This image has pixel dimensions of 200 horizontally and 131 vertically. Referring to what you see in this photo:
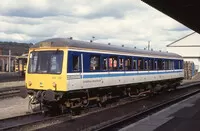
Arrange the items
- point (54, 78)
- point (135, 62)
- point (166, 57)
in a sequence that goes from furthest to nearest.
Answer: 1. point (166, 57)
2. point (135, 62)
3. point (54, 78)

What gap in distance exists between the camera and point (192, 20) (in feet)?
58.6

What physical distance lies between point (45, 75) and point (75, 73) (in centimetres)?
126

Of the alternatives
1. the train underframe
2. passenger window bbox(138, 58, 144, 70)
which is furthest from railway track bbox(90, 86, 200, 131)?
passenger window bbox(138, 58, 144, 70)

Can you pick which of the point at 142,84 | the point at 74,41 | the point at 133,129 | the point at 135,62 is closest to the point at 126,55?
the point at 135,62

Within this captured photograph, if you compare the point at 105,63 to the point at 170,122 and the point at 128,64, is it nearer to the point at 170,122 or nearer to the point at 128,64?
the point at 128,64

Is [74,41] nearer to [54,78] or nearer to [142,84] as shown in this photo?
[54,78]

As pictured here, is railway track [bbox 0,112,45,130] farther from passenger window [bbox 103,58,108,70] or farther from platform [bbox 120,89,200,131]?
passenger window [bbox 103,58,108,70]

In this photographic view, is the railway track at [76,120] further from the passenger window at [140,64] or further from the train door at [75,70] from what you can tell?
the passenger window at [140,64]

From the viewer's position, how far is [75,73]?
46.4 ft

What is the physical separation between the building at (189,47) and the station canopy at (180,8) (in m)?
70.4

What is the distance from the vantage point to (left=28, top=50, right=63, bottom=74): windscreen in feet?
46.0

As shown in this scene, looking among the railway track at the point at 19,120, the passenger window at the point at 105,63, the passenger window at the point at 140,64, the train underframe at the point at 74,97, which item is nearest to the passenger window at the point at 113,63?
the passenger window at the point at 105,63

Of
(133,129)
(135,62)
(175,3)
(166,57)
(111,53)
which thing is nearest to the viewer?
(133,129)

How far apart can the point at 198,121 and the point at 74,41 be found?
584 cm
